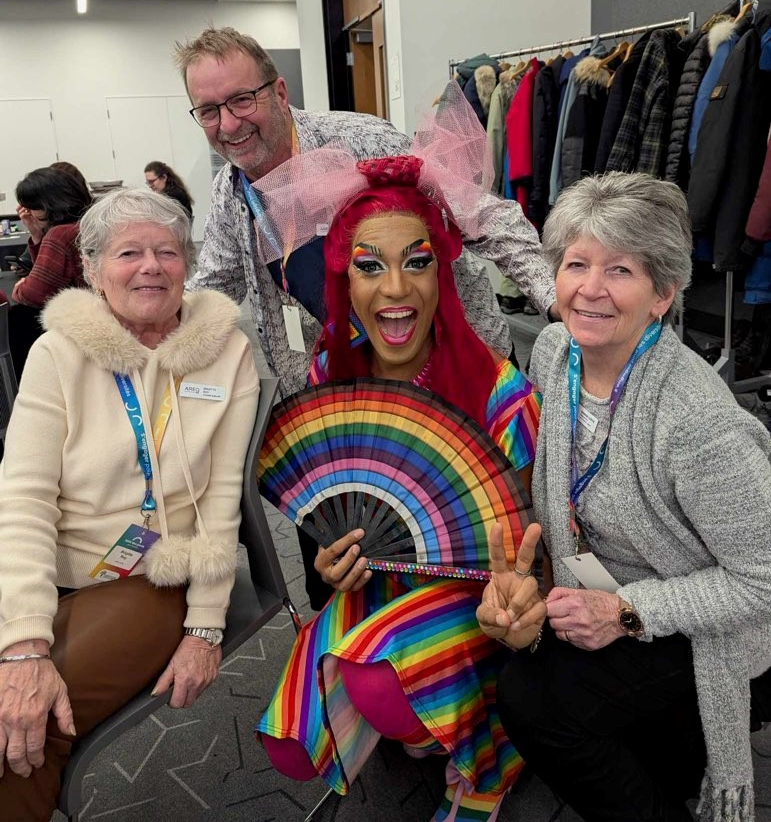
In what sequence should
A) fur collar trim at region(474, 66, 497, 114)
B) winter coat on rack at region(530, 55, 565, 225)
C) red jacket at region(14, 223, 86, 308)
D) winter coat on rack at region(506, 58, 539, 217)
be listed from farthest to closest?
fur collar trim at region(474, 66, 497, 114)
winter coat on rack at region(506, 58, 539, 217)
winter coat on rack at region(530, 55, 565, 225)
red jacket at region(14, 223, 86, 308)

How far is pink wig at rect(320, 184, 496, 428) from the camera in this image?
67.8 inches

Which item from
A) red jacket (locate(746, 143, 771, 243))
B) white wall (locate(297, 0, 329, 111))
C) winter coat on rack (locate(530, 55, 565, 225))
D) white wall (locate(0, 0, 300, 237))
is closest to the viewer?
red jacket (locate(746, 143, 771, 243))

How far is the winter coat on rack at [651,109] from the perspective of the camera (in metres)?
3.95

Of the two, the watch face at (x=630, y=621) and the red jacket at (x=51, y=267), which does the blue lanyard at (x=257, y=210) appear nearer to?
the watch face at (x=630, y=621)

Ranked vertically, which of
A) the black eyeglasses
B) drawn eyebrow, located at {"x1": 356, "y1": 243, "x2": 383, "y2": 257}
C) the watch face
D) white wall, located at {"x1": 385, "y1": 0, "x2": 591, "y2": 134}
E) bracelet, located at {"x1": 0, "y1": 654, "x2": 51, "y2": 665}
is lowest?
the watch face

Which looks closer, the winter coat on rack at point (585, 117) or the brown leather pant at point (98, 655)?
the brown leather pant at point (98, 655)

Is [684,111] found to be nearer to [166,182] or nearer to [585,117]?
[585,117]

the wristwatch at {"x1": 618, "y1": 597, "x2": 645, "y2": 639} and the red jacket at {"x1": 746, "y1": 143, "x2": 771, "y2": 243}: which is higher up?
the red jacket at {"x1": 746, "y1": 143, "x2": 771, "y2": 243}

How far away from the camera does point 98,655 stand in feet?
4.68

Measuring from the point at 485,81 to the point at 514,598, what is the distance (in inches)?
193

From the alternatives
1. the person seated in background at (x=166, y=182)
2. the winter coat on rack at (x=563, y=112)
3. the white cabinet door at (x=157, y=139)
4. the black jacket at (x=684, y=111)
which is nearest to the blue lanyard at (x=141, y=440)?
the black jacket at (x=684, y=111)

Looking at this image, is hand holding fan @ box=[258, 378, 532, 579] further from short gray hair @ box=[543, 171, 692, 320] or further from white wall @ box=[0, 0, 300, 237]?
white wall @ box=[0, 0, 300, 237]

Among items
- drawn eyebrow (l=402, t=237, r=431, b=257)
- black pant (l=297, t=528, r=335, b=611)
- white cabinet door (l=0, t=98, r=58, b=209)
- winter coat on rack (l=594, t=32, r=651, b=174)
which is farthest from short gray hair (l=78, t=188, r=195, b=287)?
white cabinet door (l=0, t=98, r=58, b=209)

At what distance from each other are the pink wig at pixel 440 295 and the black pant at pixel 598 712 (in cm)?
55
